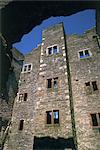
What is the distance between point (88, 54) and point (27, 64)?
8.05 meters

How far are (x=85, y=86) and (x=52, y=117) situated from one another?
166 inches

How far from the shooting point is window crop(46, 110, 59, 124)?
40.7ft

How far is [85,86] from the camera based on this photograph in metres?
14.1

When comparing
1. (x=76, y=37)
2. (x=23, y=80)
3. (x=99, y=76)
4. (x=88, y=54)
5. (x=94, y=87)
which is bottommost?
(x=94, y=87)

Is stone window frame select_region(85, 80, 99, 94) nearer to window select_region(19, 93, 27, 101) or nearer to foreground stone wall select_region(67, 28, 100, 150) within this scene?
foreground stone wall select_region(67, 28, 100, 150)

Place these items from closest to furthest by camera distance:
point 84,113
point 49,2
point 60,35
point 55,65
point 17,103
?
point 49,2, point 84,113, point 55,65, point 17,103, point 60,35

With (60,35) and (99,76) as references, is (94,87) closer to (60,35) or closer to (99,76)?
(99,76)

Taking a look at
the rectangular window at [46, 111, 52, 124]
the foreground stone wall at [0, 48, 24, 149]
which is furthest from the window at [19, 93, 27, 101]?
the rectangular window at [46, 111, 52, 124]

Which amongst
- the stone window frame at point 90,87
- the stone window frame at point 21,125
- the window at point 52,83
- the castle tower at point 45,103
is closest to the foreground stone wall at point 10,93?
the castle tower at point 45,103

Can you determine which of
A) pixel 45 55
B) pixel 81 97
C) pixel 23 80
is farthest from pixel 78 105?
pixel 23 80

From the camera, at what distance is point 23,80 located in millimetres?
18672

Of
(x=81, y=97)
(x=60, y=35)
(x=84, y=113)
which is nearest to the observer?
(x=84, y=113)

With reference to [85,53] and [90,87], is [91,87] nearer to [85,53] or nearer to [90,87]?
[90,87]

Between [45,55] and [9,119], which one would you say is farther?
[45,55]
